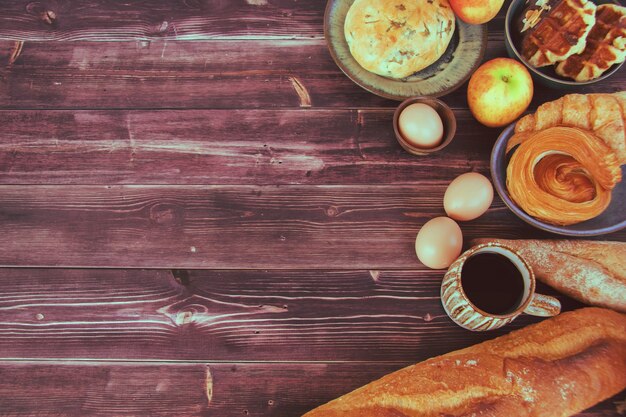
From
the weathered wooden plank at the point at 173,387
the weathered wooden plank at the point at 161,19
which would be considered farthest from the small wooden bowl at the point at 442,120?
the weathered wooden plank at the point at 173,387

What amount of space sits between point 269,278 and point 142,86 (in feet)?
1.82

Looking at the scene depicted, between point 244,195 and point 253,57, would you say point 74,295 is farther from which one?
point 253,57

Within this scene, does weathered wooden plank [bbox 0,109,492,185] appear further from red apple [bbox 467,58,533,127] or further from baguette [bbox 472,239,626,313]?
baguette [bbox 472,239,626,313]

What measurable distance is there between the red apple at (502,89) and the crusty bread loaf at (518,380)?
428 mm

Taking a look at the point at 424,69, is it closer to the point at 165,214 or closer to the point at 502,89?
the point at 502,89

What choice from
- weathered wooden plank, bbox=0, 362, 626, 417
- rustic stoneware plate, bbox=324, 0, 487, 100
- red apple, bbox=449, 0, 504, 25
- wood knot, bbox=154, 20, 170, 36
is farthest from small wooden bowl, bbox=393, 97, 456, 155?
wood knot, bbox=154, 20, 170, 36

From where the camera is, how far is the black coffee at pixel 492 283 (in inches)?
32.9

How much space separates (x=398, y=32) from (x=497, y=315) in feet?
1.92

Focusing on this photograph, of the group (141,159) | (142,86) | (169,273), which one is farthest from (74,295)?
(142,86)

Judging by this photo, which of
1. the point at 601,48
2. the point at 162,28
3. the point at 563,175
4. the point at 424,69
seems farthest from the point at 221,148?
the point at 601,48

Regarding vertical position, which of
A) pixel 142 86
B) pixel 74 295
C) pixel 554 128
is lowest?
pixel 74 295

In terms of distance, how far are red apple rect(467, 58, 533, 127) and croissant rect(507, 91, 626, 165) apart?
0.18 ft

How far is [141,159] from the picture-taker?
105cm

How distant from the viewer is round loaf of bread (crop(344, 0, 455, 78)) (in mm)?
943
